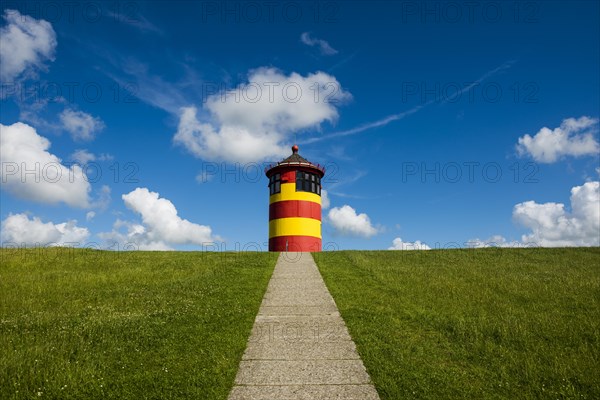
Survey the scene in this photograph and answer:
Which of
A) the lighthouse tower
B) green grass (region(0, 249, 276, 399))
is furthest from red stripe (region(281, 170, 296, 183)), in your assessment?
green grass (region(0, 249, 276, 399))

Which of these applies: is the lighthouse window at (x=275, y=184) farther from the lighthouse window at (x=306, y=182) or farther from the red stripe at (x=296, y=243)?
the red stripe at (x=296, y=243)

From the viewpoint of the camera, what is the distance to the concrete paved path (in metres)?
6.91

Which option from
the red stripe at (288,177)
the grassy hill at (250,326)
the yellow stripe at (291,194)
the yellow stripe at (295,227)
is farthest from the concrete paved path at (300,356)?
the red stripe at (288,177)

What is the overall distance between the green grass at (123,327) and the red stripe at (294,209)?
31.9ft

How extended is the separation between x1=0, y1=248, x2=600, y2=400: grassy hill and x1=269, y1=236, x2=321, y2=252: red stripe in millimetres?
9023

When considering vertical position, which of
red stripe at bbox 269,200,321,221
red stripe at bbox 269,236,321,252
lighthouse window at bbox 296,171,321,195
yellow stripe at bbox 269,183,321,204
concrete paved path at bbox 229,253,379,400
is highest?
lighthouse window at bbox 296,171,321,195

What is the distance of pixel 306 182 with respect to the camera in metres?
30.2

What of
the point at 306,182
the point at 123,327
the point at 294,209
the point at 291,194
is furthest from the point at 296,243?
the point at 123,327

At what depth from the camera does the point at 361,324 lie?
34.6ft

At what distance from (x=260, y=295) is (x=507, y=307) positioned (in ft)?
26.8

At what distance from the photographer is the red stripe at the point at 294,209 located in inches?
1157

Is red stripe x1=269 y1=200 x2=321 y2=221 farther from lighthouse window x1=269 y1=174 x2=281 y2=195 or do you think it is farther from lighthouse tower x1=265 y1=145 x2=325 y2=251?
lighthouse window x1=269 y1=174 x2=281 y2=195

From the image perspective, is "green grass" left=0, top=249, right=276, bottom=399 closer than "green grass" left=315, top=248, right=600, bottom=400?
Yes

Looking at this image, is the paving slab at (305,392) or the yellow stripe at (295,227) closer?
the paving slab at (305,392)
